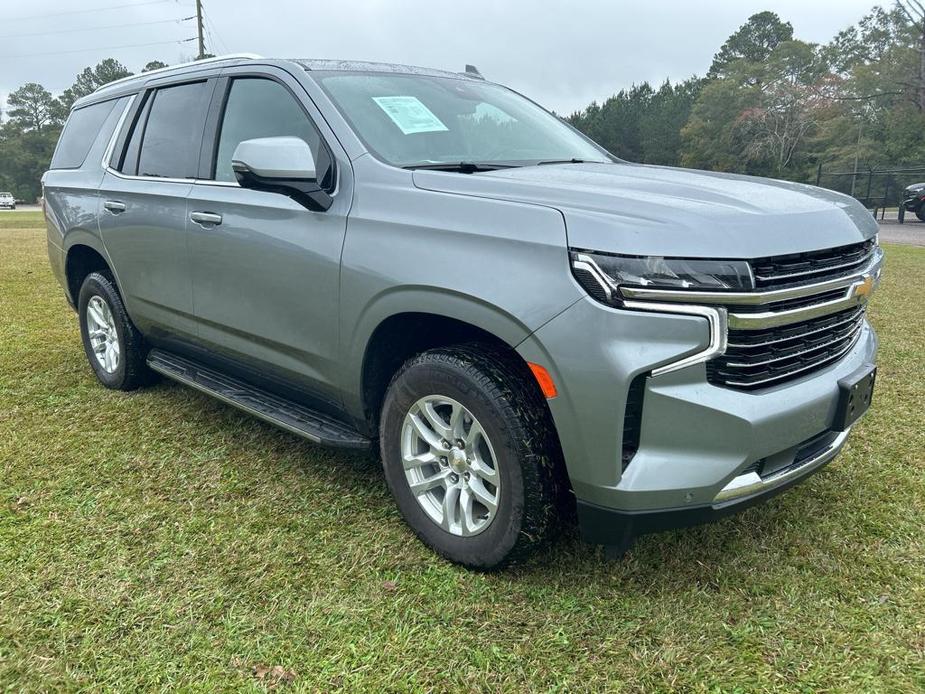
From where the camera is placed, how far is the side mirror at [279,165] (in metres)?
2.61

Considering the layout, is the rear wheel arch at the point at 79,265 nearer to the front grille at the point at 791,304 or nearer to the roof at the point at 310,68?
the roof at the point at 310,68

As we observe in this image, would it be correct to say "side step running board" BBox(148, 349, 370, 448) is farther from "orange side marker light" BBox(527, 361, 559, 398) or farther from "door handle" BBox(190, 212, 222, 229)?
"orange side marker light" BBox(527, 361, 559, 398)

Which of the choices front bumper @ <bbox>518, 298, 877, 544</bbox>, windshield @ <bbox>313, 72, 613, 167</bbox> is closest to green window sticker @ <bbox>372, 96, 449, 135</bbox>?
windshield @ <bbox>313, 72, 613, 167</bbox>

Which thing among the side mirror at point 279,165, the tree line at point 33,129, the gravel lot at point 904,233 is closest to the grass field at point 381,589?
the side mirror at point 279,165

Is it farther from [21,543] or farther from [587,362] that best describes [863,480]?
[21,543]

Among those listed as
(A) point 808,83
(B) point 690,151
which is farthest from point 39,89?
(A) point 808,83

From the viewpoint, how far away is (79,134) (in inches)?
184

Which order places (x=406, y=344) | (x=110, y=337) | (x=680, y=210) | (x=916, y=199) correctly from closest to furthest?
1. (x=680, y=210)
2. (x=406, y=344)
3. (x=110, y=337)
4. (x=916, y=199)

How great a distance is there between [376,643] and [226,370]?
187cm

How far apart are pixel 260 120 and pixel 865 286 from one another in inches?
101

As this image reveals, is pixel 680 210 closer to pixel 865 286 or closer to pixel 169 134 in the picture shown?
pixel 865 286

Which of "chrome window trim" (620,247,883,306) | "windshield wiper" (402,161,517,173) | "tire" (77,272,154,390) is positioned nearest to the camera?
"chrome window trim" (620,247,883,306)

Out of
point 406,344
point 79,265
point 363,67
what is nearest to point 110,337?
point 79,265

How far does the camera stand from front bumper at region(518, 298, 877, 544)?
6.44 ft
